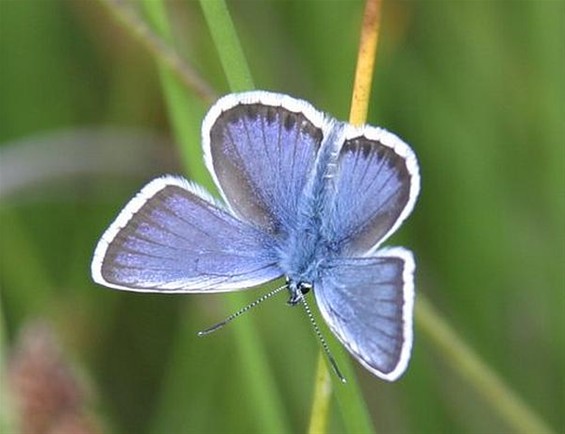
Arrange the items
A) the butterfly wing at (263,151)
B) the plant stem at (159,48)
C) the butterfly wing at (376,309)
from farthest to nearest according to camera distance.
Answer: the plant stem at (159,48) → the butterfly wing at (263,151) → the butterfly wing at (376,309)

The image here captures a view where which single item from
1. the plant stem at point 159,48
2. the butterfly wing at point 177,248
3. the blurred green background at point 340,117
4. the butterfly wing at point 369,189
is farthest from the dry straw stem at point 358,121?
the blurred green background at point 340,117

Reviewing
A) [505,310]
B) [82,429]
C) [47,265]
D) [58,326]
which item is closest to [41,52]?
[47,265]

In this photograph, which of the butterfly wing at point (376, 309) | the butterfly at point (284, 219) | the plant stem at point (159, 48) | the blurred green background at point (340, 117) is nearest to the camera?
the butterfly wing at point (376, 309)

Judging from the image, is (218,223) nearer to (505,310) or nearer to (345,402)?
(345,402)

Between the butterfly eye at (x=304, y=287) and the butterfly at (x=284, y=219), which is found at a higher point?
the butterfly at (x=284, y=219)

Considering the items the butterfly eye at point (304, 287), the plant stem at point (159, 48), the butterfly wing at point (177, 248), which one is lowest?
the butterfly eye at point (304, 287)

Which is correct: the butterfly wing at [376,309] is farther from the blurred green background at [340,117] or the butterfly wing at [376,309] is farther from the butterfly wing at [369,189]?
the blurred green background at [340,117]

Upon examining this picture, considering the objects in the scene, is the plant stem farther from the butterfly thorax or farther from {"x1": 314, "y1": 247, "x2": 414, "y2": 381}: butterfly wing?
{"x1": 314, "y1": 247, "x2": 414, "y2": 381}: butterfly wing

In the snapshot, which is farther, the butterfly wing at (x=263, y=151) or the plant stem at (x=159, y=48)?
the plant stem at (x=159, y=48)

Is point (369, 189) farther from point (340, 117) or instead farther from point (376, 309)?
point (340, 117)
